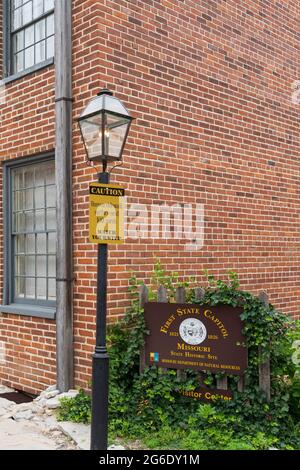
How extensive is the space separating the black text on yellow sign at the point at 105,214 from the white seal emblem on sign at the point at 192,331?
1222 mm

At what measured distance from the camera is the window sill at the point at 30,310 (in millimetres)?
6033

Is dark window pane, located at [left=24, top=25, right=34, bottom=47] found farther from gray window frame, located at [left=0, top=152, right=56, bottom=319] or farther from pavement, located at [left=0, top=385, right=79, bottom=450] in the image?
pavement, located at [left=0, top=385, right=79, bottom=450]

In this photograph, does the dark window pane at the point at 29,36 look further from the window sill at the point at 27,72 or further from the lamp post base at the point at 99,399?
the lamp post base at the point at 99,399

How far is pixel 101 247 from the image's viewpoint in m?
4.37

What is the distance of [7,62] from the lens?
7.21 metres

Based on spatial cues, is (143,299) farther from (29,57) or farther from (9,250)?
(29,57)

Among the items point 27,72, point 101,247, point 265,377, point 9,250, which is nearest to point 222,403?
point 265,377

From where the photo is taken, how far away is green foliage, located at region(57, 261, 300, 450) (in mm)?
4520

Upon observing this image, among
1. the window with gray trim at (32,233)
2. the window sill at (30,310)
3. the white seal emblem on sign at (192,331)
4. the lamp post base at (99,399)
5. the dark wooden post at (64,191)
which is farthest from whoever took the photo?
the window with gray trim at (32,233)

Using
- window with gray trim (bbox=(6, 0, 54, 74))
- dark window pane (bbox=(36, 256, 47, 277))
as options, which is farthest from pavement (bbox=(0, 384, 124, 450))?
window with gray trim (bbox=(6, 0, 54, 74))

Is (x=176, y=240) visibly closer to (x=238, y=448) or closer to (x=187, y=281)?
(x=187, y=281)

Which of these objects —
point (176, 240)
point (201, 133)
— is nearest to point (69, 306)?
point (176, 240)

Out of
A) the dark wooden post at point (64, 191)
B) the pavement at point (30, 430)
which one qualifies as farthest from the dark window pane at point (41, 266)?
the pavement at point (30, 430)

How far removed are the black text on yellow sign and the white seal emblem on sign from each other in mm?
1222
